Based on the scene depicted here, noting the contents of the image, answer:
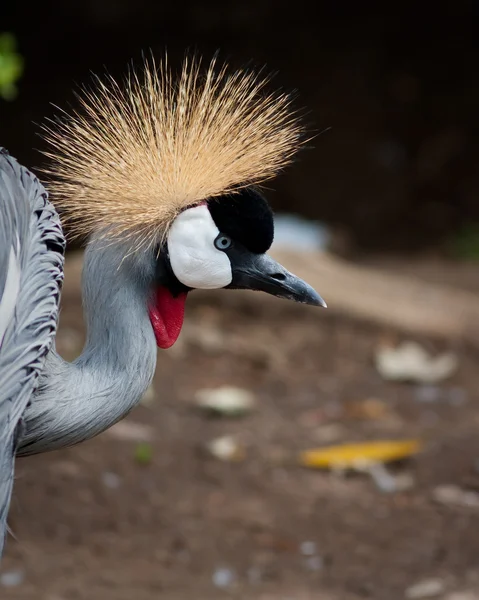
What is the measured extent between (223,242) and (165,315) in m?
0.19

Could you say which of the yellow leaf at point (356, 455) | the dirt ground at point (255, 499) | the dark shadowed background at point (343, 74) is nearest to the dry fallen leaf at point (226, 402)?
the dirt ground at point (255, 499)

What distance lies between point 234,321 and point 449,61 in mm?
4015

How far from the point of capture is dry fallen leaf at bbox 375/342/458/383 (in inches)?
167

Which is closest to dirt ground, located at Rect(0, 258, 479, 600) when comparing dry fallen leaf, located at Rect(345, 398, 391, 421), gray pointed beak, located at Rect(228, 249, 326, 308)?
dry fallen leaf, located at Rect(345, 398, 391, 421)

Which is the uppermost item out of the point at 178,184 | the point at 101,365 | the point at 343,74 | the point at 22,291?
the point at 178,184

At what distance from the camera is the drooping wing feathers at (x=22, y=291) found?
1.71 m

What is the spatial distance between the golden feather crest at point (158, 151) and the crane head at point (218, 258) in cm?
3

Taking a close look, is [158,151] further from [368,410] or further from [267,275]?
[368,410]

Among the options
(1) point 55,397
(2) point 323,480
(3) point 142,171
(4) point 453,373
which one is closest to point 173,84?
(3) point 142,171

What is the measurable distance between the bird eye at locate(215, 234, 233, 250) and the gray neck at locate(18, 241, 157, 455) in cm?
13

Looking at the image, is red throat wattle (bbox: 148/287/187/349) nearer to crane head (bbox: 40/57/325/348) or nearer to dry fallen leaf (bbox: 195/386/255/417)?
crane head (bbox: 40/57/325/348)

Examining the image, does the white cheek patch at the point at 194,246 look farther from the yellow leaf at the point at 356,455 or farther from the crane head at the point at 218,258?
the yellow leaf at the point at 356,455

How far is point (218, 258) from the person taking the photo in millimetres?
1972

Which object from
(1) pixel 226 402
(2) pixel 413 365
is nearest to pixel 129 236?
(1) pixel 226 402
